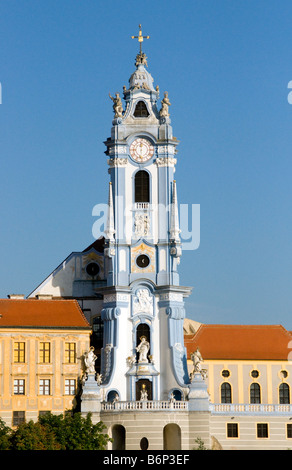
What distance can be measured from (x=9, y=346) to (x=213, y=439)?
14.4 metres

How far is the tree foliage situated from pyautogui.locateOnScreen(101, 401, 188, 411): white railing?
286cm

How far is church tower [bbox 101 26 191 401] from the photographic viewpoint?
86.0m

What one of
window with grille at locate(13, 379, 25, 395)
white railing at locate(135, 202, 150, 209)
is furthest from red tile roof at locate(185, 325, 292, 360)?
window with grille at locate(13, 379, 25, 395)

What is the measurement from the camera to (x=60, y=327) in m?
85.5

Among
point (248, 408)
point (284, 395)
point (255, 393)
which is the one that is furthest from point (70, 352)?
point (284, 395)

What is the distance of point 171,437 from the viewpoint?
84625mm

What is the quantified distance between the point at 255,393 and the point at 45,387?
47.0ft

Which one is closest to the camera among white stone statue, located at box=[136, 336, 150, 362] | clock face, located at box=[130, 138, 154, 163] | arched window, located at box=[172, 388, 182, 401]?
arched window, located at box=[172, 388, 182, 401]

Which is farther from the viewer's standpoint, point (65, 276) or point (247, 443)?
point (65, 276)

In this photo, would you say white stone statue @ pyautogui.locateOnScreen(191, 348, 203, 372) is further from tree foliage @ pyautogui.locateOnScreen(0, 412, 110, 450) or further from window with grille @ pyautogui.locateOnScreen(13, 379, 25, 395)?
window with grille @ pyautogui.locateOnScreen(13, 379, 25, 395)

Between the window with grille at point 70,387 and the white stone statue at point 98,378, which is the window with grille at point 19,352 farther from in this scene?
the white stone statue at point 98,378
